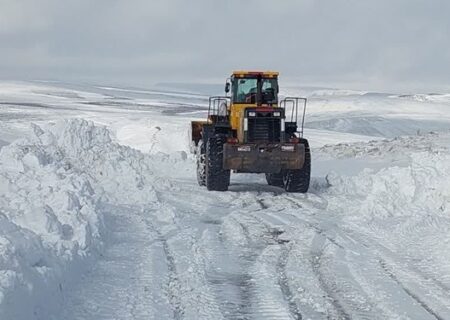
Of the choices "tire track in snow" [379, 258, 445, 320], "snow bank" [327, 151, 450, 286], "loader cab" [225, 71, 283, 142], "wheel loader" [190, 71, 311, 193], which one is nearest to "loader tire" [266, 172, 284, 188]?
"wheel loader" [190, 71, 311, 193]

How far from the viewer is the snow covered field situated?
6715mm

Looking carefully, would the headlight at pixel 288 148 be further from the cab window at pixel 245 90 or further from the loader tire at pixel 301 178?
the cab window at pixel 245 90

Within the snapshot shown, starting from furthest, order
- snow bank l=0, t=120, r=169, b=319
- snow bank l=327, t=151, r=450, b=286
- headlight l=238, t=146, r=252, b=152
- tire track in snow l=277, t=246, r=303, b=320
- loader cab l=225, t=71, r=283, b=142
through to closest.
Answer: loader cab l=225, t=71, r=283, b=142 < headlight l=238, t=146, r=252, b=152 < snow bank l=327, t=151, r=450, b=286 < tire track in snow l=277, t=246, r=303, b=320 < snow bank l=0, t=120, r=169, b=319

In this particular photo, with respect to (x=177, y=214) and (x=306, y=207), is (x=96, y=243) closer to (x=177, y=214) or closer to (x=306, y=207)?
(x=177, y=214)

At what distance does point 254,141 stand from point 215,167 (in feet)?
3.38

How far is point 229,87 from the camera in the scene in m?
16.9

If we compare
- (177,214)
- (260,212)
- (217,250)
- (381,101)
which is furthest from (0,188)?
(381,101)

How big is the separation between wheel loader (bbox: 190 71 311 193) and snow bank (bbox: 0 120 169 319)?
1496 millimetres

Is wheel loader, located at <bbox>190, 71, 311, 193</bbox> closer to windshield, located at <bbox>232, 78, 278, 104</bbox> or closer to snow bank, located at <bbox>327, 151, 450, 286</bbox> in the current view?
windshield, located at <bbox>232, 78, 278, 104</bbox>

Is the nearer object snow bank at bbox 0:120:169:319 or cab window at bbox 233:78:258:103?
snow bank at bbox 0:120:169:319

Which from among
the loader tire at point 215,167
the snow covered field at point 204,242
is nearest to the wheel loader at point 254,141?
the loader tire at point 215,167

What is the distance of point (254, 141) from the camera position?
15969mm

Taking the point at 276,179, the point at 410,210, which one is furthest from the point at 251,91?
the point at 410,210

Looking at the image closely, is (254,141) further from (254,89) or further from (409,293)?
(409,293)
